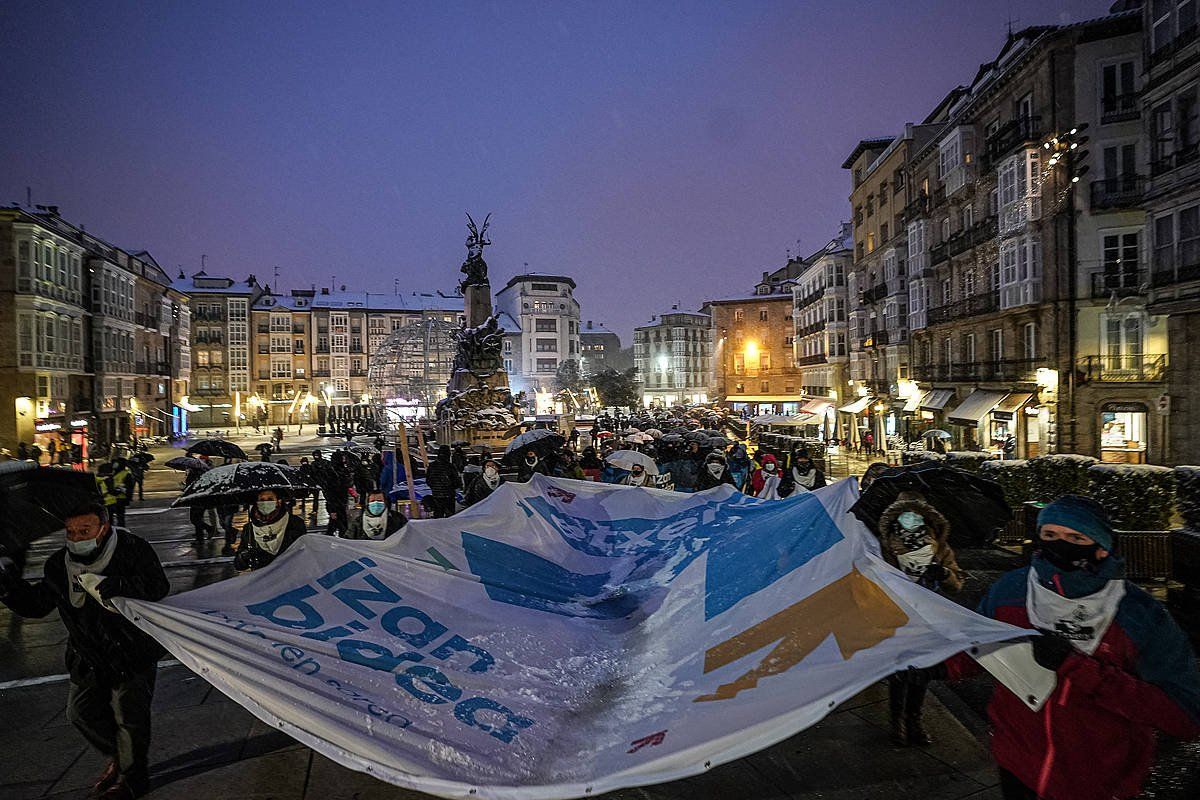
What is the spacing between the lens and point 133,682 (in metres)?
4.70

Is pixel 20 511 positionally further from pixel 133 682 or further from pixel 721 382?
pixel 721 382


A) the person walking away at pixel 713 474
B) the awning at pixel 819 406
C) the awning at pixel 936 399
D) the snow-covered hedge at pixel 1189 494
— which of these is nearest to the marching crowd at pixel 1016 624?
the snow-covered hedge at pixel 1189 494

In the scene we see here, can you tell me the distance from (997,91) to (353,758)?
115ft

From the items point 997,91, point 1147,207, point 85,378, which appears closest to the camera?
point 1147,207

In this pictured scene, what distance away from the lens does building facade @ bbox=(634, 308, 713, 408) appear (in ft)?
391

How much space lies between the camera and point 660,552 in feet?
25.5

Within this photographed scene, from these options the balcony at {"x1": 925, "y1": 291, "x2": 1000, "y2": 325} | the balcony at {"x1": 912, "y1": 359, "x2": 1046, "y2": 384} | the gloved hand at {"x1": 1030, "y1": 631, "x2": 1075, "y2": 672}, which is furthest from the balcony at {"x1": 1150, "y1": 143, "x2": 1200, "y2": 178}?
the gloved hand at {"x1": 1030, "y1": 631, "x2": 1075, "y2": 672}

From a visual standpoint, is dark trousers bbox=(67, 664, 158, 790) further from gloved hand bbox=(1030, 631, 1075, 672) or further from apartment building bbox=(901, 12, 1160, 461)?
apartment building bbox=(901, 12, 1160, 461)

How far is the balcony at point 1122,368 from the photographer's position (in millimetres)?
23531

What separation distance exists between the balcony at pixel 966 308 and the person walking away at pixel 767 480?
72.8 ft

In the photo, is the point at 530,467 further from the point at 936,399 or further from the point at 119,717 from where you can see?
the point at 936,399

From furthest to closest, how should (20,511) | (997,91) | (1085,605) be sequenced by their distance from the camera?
(997,91)
(20,511)
(1085,605)

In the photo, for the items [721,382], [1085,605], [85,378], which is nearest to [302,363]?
[85,378]

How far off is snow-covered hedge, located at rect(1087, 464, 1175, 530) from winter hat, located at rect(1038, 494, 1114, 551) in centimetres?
865
